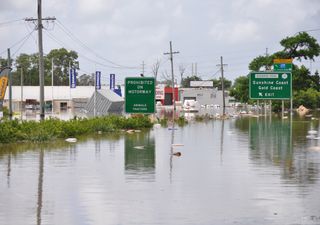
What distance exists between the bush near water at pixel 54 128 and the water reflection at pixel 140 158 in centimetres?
295

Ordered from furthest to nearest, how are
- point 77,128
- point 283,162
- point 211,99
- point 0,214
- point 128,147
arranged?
point 211,99
point 77,128
point 128,147
point 283,162
point 0,214

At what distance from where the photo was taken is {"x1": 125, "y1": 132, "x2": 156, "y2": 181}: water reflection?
17.9 m

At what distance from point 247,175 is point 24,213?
24.0 feet

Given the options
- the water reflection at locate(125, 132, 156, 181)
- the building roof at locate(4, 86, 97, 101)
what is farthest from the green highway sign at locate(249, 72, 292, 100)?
the building roof at locate(4, 86, 97, 101)

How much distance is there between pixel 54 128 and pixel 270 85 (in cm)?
2401

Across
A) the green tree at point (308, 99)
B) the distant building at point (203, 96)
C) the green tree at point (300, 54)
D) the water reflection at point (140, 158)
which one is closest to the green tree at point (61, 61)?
the distant building at point (203, 96)

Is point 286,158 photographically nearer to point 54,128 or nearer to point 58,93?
point 54,128

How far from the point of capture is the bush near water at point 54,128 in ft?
94.0

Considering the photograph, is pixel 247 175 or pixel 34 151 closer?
pixel 247 175

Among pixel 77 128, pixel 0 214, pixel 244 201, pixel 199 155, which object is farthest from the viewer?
pixel 77 128

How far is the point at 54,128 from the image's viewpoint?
30859 mm

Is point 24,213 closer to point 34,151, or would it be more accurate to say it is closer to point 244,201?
point 244,201

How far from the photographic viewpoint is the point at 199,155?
23.6 metres

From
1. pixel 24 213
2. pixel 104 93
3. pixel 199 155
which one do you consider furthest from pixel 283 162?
pixel 104 93
